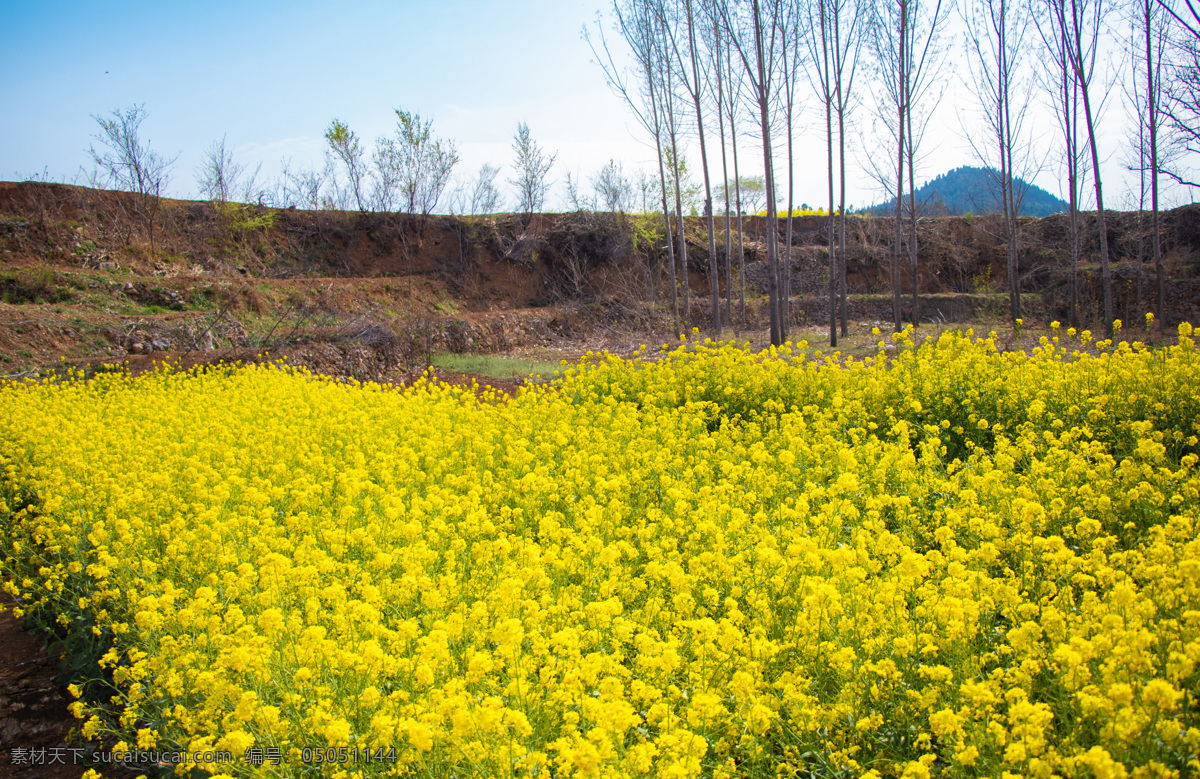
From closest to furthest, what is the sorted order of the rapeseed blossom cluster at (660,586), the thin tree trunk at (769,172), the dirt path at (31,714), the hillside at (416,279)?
the rapeseed blossom cluster at (660,586)
the dirt path at (31,714)
the thin tree trunk at (769,172)
the hillside at (416,279)

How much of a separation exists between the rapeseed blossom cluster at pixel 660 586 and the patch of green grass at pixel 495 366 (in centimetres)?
805

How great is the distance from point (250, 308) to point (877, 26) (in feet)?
61.3

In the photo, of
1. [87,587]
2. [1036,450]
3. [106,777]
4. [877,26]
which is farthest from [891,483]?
[877,26]

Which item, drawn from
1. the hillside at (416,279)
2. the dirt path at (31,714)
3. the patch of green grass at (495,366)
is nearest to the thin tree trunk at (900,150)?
the hillside at (416,279)

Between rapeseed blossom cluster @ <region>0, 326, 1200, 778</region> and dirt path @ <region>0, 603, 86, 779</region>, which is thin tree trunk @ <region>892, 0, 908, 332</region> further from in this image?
dirt path @ <region>0, 603, 86, 779</region>

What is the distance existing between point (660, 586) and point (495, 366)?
1351cm

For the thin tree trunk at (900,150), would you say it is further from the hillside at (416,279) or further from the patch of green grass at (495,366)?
the patch of green grass at (495,366)

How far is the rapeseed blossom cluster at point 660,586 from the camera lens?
7.49 ft

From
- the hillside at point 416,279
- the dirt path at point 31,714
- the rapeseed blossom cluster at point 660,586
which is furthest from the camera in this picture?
the hillside at point 416,279

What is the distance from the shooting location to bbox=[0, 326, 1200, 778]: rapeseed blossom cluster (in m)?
2.28

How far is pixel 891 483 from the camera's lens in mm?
4895

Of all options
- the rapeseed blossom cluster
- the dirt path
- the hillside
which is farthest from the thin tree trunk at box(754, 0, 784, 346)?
the dirt path

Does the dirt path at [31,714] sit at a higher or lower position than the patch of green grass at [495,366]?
lower

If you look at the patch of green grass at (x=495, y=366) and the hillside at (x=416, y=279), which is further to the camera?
the hillside at (x=416, y=279)
